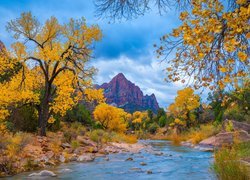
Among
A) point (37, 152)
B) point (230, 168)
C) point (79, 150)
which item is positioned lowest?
point (230, 168)

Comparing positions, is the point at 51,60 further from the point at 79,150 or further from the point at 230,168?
the point at 230,168

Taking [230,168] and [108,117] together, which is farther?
[108,117]

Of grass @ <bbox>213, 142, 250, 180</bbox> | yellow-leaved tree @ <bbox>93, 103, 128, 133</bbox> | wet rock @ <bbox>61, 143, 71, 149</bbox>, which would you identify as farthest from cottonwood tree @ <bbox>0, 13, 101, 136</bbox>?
yellow-leaved tree @ <bbox>93, 103, 128, 133</bbox>

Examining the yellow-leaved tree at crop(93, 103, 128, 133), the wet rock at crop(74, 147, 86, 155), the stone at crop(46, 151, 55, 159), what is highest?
the yellow-leaved tree at crop(93, 103, 128, 133)

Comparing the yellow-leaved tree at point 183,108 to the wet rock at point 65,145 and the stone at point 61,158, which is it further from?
the stone at point 61,158

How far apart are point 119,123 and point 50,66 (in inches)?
1159

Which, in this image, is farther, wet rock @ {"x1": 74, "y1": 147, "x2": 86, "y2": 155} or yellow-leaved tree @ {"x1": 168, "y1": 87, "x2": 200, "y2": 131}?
yellow-leaved tree @ {"x1": 168, "y1": 87, "x2": 200, "y2": 131}

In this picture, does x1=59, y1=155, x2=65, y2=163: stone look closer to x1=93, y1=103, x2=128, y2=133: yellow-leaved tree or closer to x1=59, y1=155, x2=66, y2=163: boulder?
x1=59, y1=155, x2=66, y2=163: boulder

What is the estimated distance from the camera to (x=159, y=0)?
275 inches

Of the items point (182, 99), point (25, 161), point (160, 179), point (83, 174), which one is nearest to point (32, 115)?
point (25, 161)

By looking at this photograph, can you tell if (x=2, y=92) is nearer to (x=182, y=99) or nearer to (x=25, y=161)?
(x=25, y=161)

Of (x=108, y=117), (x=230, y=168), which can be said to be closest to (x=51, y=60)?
(x=230, y=168)

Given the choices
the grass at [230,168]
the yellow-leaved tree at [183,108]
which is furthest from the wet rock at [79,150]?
the yellow-leaved tree at [183,108]

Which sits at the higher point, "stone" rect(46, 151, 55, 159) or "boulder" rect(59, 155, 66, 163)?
"stone" rect(46, 151, 55, 159)
